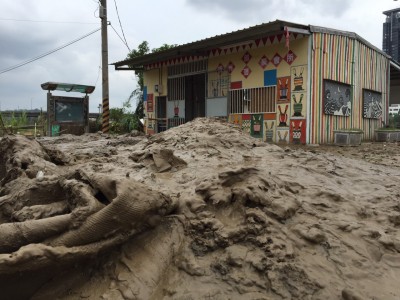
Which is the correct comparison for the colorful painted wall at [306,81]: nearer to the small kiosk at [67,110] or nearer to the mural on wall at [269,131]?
the mural on wall at [269,131]

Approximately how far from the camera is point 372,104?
1184cm

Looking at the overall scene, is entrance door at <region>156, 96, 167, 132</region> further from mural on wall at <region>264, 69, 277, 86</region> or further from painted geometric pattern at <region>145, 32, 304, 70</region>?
mural on wall at <region>264, 69, 277, 86</region>

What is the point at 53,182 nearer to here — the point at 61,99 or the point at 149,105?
the point at 61,99

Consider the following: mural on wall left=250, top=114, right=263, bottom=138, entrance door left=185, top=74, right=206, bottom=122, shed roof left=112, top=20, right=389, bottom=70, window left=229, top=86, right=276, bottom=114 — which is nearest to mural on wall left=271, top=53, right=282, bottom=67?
window left=229, top=86, right=276, bottom=114

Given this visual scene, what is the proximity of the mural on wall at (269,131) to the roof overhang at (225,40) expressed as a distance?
87.2 inches

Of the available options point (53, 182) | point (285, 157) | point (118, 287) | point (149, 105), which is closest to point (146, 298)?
point (118, 287)

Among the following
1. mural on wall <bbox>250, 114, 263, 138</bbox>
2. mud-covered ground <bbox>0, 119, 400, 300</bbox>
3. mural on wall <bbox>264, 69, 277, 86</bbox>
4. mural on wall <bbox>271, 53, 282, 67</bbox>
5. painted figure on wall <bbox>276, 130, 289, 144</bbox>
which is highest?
mural on wall <bbox>271, 53, 282, 67</bbox>

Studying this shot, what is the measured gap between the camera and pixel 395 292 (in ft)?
6.63

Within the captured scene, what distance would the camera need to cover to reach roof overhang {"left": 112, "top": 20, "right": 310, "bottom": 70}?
28.4 feet

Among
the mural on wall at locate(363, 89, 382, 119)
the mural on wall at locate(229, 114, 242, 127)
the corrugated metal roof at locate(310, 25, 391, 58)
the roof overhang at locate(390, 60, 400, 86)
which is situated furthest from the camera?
the roof overhang at locate(390, 60, 400, 86)

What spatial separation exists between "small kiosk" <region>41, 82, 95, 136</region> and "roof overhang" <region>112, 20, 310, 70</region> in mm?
2378

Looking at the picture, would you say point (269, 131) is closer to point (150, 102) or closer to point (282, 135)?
point (282, 135)

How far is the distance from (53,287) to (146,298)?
1.75 feet

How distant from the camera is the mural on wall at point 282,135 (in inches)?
386
